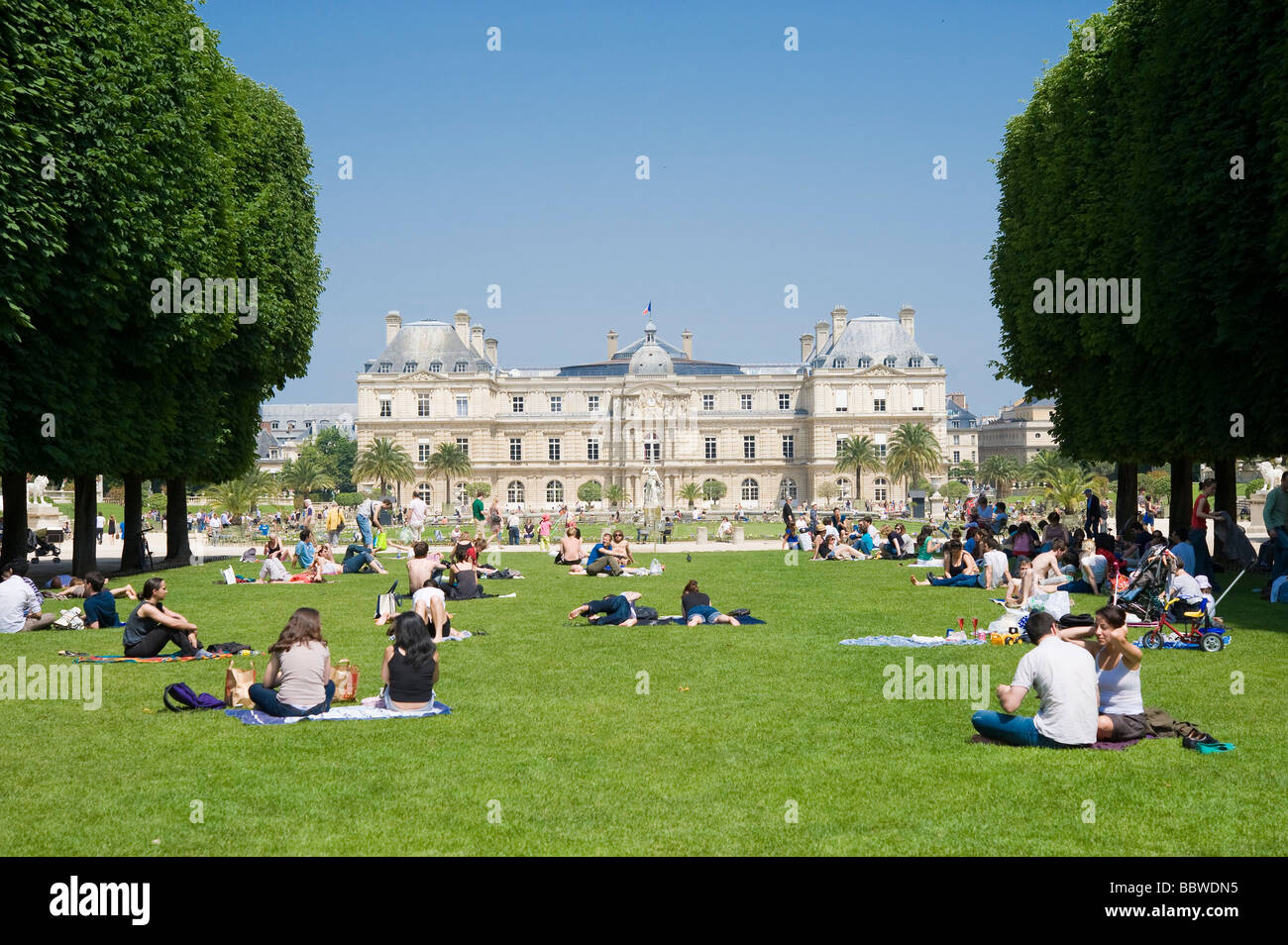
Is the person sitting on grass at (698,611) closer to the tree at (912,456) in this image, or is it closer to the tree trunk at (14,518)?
the tree trunk at (14,518)

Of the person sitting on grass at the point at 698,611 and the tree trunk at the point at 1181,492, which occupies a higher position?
the tree trunk at the point at 1181,492

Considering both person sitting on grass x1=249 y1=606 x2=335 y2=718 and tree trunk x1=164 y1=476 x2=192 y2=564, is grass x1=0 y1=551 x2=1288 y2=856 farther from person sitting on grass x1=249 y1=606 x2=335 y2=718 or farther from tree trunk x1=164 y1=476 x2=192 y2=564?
tree trunk x1=164 y1=476 x2=192 y2=564

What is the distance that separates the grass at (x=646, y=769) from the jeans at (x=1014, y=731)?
126 millimetres

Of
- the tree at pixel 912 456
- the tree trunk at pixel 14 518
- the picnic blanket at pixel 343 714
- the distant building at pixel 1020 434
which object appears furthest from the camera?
the distant building at pixel 1020 434

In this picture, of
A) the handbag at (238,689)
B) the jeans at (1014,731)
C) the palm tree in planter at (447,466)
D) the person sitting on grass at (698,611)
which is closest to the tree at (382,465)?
the palm tree in planter at (447,466)

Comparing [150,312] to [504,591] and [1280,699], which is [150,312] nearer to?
[504,591]

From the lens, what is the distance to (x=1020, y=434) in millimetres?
131625

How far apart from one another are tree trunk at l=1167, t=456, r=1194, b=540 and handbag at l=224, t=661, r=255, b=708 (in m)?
17.9

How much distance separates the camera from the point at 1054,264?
24922 mm

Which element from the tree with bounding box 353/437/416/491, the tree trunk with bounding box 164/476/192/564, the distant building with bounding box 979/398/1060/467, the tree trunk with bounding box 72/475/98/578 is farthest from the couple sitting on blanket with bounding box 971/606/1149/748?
the distant building with bounding box 979/398/1060/467

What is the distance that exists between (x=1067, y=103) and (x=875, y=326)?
65.9 meters

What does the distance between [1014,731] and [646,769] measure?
2450mm

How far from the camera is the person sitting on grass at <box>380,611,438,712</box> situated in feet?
30.1

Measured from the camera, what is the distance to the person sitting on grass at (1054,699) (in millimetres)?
7891
